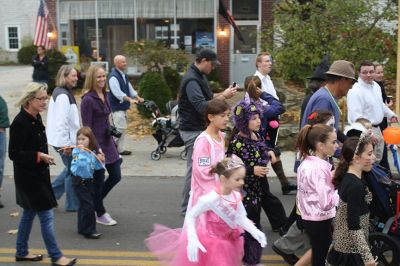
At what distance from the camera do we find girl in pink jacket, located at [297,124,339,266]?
4.72 m

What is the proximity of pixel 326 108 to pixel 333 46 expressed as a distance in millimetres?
7858

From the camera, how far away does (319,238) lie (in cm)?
478

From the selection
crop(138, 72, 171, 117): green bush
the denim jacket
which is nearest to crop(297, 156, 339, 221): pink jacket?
the denim jacket

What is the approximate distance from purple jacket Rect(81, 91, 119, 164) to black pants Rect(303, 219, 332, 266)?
113 inches

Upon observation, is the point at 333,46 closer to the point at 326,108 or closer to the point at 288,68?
the point at 288,68

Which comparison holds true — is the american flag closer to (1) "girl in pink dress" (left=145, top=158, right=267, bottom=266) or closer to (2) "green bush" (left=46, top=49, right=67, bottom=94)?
(2) "green bush" (left=46, top=49, right=67, bottom=94)

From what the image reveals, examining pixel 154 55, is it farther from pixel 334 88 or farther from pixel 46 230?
pixel 46 230

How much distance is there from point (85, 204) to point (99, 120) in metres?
1.02

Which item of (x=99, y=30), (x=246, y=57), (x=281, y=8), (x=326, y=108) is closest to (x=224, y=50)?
(x=246, y=57)

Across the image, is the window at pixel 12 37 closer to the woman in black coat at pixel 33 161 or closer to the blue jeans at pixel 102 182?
the blue jeans at pixel 102 182

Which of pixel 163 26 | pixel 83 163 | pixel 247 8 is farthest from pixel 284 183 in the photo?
pixel 163 26

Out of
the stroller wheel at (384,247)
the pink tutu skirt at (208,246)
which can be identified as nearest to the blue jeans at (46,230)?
the pink tutu skirt at (208,246)

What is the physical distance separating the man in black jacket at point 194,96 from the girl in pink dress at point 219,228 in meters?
2.22

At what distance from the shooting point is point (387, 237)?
5.20 metres
